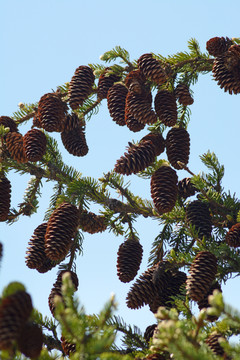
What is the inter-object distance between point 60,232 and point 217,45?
1889 millimetres

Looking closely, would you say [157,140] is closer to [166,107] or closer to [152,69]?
[166,107]

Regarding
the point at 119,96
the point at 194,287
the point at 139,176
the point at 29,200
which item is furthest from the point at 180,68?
the point at 194,287

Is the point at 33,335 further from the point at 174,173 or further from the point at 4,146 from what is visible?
the point at 4,146

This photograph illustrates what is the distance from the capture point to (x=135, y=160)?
12.0 feet

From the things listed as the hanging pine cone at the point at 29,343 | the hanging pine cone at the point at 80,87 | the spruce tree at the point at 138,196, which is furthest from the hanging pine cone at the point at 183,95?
the hanging pine cone at the point at 29,343

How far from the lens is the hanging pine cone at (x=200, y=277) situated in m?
2.92

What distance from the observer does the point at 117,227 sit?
4.24 meters

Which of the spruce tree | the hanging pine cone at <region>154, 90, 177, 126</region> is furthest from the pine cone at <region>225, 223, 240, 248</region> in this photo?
the hanging pine cone at <region>154, 90, 177, 126</region>

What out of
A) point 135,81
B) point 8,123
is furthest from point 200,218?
point 8,123

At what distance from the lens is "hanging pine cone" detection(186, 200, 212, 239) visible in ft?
12.1

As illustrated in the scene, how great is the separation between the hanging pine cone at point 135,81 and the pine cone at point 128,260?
117 centimetres

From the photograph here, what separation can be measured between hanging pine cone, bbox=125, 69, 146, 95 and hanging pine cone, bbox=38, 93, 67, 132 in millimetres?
556

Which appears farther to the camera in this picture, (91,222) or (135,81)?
(91,222)

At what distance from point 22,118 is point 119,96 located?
0.99 meters
